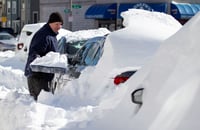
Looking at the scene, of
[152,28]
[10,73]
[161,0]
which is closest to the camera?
[152,28]

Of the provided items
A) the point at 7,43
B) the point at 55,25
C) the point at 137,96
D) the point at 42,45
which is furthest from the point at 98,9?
the point at 137,96

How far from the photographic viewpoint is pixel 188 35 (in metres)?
4.37

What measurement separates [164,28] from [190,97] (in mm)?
5721

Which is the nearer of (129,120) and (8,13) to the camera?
(129,120)

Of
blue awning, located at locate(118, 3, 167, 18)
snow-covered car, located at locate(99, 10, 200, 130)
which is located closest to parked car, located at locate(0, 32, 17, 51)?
blue awning, located at locate(118, 3, 167, 18)

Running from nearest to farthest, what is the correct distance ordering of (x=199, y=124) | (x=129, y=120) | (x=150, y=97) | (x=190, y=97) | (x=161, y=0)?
(x=199, y=124)
(x=190, y=97)
(x=150, y=97)
(x=129, y=120)
(x=161, y=0)

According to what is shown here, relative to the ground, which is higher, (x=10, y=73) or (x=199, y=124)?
(x=199, y=124)

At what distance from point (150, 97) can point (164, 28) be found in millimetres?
5069

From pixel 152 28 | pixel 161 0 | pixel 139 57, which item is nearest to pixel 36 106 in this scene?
pixel 139 57

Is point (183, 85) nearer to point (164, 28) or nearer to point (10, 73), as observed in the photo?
point (164, 28)

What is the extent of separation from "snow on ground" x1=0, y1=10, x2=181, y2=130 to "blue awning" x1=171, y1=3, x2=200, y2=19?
20471 millimetres

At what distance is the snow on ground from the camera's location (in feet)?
19.3

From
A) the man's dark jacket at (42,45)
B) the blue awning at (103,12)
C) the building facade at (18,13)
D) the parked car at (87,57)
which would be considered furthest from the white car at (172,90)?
the building facade at (18,13)

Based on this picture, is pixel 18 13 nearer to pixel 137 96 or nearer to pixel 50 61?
pixel 50 61
